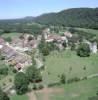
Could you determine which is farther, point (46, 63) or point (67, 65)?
point (46, 63)

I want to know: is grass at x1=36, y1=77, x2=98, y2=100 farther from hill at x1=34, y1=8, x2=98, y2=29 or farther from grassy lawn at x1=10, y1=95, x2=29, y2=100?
hill at x1=34, y1=8, x2=98, y2=29

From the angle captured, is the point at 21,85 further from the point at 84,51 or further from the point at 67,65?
the point at 84,51

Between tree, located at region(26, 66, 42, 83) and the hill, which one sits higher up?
the hill

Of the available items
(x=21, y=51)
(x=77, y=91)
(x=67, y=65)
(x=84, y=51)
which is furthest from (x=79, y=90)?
(x=21, y=51)

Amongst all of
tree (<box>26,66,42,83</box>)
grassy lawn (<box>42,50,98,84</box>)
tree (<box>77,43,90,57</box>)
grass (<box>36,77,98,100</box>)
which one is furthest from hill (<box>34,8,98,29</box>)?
grass (<box>36,77,98,100</box>)

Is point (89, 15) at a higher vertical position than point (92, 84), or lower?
higher

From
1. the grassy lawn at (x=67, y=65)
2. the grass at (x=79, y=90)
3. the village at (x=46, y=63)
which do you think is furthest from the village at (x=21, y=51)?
the grass at (x=79, y=90)

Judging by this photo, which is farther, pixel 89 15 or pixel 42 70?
pixel 89 15

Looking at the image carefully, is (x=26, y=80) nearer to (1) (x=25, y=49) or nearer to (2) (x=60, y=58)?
(2) (x=60, y=58)

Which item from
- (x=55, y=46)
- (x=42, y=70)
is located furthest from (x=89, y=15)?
(x=42, y=70)
